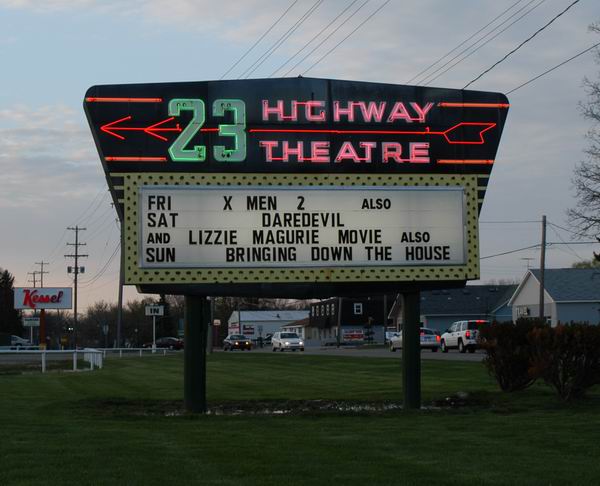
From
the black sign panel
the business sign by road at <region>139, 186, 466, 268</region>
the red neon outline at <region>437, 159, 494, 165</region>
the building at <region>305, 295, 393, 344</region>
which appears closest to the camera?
the business sign by road at <region>139, 186, 466, 268</region>

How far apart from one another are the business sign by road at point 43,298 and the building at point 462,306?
33.8m

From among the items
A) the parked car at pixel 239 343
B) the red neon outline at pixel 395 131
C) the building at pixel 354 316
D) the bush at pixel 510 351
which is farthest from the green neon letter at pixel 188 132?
the building at pixel 354 316

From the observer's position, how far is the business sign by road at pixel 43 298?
72.4 m

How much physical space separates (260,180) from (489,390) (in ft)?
28.7

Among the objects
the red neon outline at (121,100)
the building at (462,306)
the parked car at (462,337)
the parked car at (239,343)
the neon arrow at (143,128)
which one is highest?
the red neon outline at (121,100)

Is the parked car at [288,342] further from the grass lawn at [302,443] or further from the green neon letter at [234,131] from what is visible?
the green neon letter at [234,131]

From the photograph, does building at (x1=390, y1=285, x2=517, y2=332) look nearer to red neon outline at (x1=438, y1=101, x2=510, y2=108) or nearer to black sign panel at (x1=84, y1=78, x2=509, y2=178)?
red neon outline at (x1=438, y1=101, x2=510, y2=108)

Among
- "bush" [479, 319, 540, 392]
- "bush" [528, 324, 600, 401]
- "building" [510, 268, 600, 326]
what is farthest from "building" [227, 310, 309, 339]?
"bush" [528, 324, 600, 401]

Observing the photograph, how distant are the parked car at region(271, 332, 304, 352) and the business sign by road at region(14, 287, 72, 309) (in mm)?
16558

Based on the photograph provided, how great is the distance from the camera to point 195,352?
17562mm

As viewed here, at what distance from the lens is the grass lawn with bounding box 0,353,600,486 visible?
31.8 feet

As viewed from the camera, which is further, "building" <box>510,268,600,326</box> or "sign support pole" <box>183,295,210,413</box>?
"building" <box>510,268,600,326</box>

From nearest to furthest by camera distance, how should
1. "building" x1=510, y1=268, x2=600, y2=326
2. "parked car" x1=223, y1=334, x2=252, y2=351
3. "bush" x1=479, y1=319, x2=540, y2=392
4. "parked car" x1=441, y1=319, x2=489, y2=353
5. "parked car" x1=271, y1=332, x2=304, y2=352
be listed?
"bush" x1=479, y1=319, x2=540, y2=392, "parked car" x1=441, y1=319, x2=489, y2=353, "building" x1=510, y1=268, x2=600, y2=326, "parked car" x1=271, y1=332, x2=304, y2=352, "parked car" x1=223, y1=334, x2=252, y2=351

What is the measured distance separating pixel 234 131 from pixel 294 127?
3.70 ft
